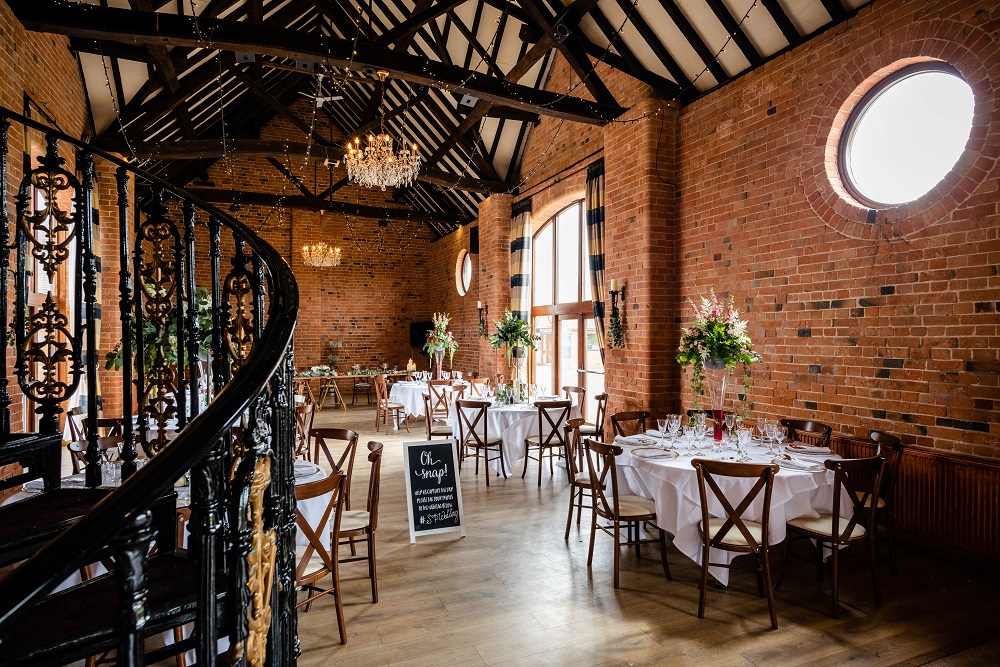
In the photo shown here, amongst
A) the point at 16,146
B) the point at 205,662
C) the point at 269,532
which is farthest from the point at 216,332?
the point at 16,146

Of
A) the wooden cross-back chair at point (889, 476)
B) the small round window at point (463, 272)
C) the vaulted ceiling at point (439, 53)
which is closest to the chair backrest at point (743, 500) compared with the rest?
the wooden cross-back chair at point (889, 476)

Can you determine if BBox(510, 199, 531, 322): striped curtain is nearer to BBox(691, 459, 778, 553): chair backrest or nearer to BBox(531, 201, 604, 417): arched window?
BBox(531, 201, 604, 417): arched window

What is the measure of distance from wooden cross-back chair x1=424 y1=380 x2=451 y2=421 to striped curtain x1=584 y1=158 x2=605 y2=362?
8.38ft

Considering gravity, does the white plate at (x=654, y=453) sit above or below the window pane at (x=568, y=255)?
below

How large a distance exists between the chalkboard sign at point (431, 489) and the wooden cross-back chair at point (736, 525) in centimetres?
183

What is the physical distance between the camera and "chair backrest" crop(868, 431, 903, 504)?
11.1 ft

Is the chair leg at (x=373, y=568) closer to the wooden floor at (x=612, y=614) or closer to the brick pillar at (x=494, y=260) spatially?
the wooden floor at (x=612, y=614)

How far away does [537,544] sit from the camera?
4113 mm

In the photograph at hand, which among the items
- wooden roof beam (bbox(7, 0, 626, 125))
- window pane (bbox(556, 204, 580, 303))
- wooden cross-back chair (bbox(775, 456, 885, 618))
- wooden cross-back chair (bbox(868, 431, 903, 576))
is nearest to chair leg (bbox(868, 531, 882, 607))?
wooden cross-back chair (bbox(775, 456, 885, 618))

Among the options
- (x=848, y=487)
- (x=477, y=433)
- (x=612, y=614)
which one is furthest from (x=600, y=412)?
(x=612, y=614)

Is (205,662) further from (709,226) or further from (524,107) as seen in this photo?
(524,107)

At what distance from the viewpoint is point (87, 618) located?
4.79 ft

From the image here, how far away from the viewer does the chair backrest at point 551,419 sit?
5.87 m

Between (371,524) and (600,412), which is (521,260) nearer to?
(600,412)
